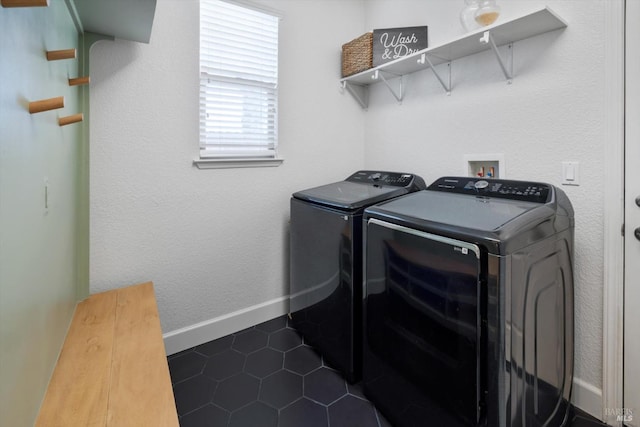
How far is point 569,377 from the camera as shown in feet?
4.96

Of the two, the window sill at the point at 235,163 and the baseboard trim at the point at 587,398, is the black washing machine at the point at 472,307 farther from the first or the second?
the window sill at the point at 235,163

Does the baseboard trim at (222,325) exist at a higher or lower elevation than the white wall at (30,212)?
lower

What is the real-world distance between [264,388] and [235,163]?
4.47 feet

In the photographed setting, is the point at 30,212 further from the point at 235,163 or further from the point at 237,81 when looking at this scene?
the point at 237,81

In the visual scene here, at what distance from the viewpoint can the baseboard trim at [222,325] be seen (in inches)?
81.0

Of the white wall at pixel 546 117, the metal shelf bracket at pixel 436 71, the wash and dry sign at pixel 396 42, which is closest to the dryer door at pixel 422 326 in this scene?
the white wall at pixel 546 117

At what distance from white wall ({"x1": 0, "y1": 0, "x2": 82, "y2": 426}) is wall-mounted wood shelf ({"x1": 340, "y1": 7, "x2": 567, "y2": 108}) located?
68.3 inches

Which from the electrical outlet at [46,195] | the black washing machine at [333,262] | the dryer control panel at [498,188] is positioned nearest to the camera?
the electrical outlet at [46,195]

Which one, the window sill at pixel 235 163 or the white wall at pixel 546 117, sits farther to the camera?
the window sill at pixel 235 163

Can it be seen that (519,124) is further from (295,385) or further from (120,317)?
(120,317)

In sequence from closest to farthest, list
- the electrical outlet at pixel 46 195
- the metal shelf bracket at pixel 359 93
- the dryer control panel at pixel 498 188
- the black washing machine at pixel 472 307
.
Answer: the electrical outlet at pixel 46 195
the black washing machine at pixel 472 307
the dryer control panel at pixel 498 188
the metal shelf bracket at pixel 359 93

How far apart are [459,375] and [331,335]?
33.5 inches

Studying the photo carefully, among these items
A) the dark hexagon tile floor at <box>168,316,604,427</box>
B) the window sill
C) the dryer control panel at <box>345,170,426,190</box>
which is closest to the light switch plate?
the dryer control panel at <box>345,170,426,190</box>

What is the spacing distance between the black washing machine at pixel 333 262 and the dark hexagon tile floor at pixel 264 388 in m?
0.12
